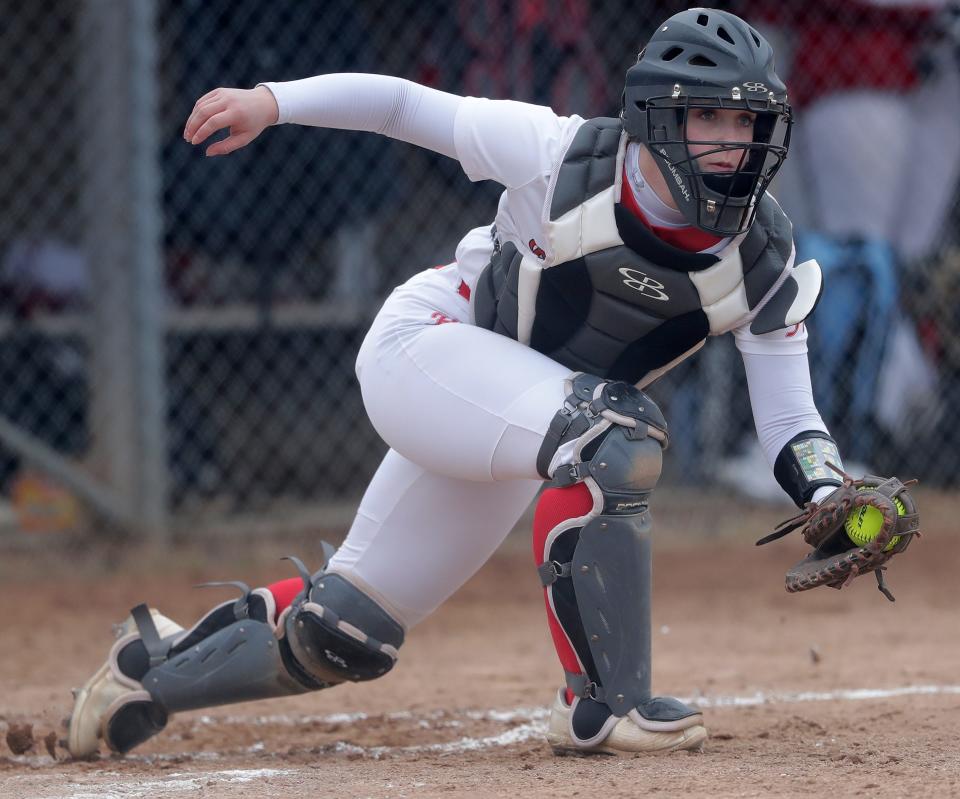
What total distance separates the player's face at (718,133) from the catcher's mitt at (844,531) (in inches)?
25.3

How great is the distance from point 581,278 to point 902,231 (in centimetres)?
430

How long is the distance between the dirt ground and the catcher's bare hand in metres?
1.23

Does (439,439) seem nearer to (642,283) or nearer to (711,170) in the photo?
(642,283)

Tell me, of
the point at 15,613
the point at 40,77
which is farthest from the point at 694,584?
the point at 40,77

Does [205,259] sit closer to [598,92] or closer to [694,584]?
[598,92]

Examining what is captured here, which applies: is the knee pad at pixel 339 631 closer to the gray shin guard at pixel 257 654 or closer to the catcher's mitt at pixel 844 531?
the gray shin guard at pixel 257 654

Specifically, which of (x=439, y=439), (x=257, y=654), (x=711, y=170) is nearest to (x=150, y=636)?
(x=257, y=654)

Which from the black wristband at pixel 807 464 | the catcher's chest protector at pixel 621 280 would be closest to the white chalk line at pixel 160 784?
the catcher's chest protector at pixel 621 280

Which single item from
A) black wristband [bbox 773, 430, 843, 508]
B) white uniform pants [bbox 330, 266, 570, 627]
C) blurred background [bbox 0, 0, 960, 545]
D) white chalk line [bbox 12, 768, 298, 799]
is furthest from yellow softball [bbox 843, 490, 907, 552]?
blurred background [bbox 0, 0, 960, 545]

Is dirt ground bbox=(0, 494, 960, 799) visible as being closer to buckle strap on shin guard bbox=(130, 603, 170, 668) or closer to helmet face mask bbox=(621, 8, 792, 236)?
buckle strap on shin guard bbox=(130, 603, 170, 668)

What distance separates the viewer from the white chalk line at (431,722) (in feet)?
9.83

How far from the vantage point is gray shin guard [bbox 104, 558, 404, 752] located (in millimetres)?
3209

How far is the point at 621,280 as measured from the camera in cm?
293

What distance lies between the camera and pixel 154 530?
572 cm
